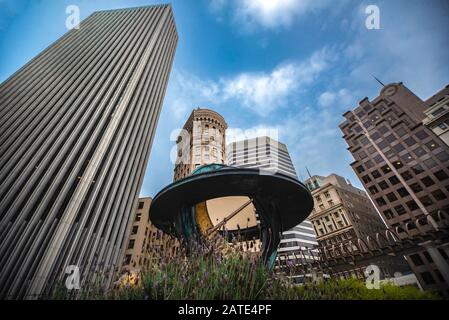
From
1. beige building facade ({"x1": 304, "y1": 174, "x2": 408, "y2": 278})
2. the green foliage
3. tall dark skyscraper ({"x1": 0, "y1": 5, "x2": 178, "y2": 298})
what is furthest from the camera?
beige building facade ({"x1": 304, "y1": 174, "x2": 408, "y2": 278})

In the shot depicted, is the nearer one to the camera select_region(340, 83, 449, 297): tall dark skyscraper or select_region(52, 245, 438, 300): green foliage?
select_region(52, 245, 438, 300): green foliage

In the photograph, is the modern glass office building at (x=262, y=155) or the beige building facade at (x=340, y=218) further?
the modern glass office building at (x=262, y=155)

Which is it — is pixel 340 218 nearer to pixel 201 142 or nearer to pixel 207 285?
pixel 201 142

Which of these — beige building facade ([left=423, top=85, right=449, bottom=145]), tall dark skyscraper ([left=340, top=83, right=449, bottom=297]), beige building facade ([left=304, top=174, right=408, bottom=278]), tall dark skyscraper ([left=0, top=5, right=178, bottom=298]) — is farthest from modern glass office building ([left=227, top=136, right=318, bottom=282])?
tall dark skyscraper ([left=0, top=5, right=178, bottom=298])

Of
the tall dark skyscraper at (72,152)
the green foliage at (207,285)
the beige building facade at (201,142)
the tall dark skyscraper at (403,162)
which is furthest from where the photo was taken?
the beige building facade at (201,142)

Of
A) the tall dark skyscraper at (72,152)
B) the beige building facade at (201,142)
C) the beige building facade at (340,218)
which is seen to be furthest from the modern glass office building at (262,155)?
the tall dark skyscraper at (72,152)

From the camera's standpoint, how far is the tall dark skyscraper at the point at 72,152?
43.6ft

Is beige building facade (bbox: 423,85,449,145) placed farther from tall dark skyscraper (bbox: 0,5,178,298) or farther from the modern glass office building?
tall dark skyscraper (bbox: 0,5,178,298)

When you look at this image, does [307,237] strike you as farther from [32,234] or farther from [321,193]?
[32,234]

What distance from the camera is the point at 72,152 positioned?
17.3m

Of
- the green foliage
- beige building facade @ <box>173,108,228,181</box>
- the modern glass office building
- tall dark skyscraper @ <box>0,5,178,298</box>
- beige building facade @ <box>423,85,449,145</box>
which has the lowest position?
the green foliage

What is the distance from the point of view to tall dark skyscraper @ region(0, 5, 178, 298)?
13297 millimetres

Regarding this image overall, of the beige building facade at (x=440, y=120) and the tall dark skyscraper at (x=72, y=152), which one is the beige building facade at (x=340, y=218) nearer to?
the beige building facade at (x=440, y=120)

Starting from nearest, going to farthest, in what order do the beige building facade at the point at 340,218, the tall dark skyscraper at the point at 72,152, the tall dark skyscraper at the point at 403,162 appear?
the tall dark skyscraper at the point at 72,152
the tall dark skyscraper at the point at 403,162
the beige building facade at the point at 340,218
